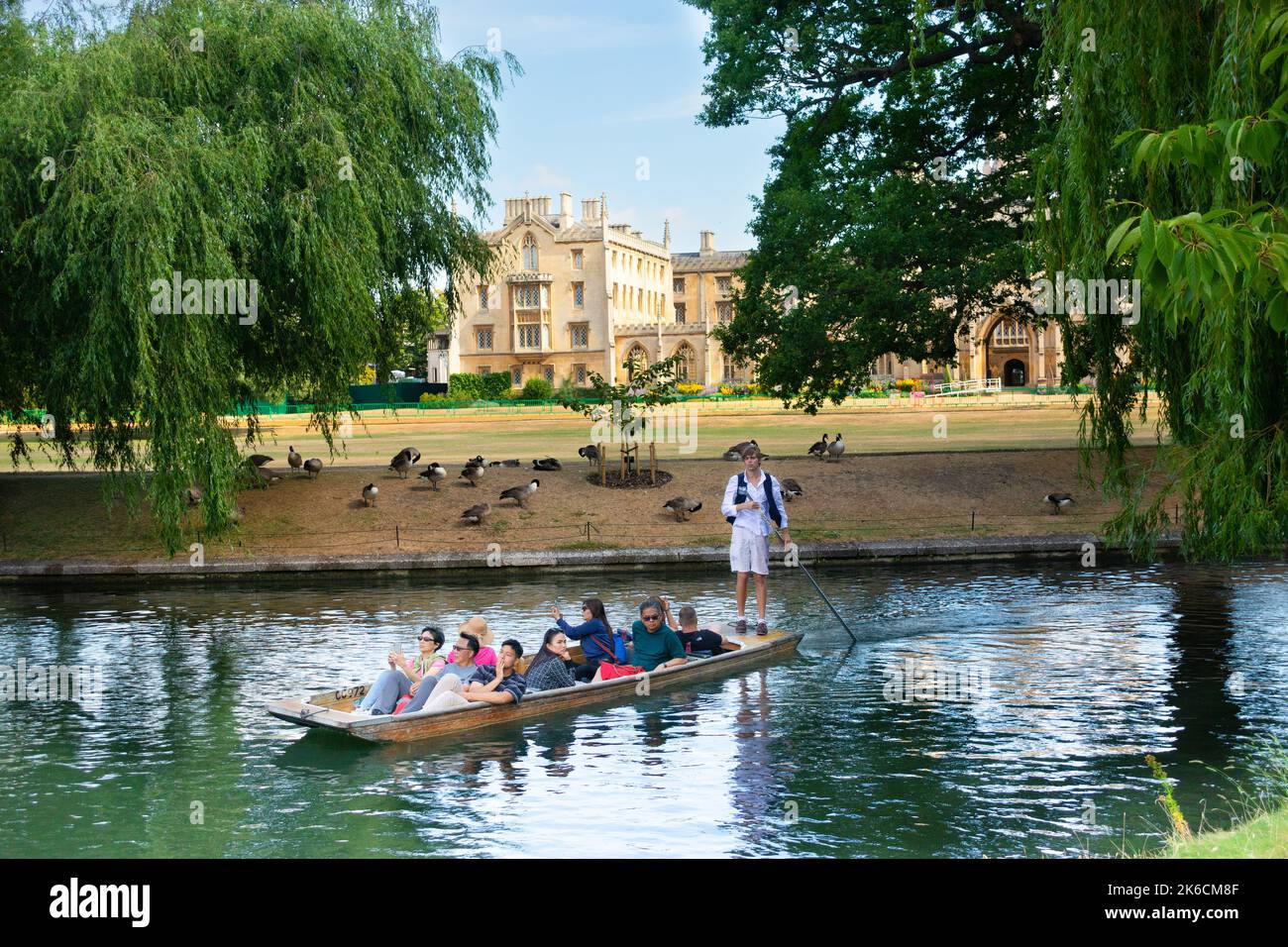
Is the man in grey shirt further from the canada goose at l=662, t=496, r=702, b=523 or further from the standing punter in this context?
the canada goose at l=662, t=496, r=702, b=523

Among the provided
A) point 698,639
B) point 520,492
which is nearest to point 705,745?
point 698,639

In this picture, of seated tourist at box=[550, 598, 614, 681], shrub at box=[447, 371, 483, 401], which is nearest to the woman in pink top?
seated tourist at box=[550, 598, 614, 681]

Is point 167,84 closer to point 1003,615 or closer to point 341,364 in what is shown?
point 341,364

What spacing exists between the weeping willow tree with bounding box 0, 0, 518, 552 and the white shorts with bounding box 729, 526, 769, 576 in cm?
888

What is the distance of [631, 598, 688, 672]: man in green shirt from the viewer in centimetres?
1345

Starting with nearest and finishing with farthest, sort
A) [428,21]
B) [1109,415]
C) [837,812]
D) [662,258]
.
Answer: [837,812]
[1109,415]
[428,21]
[662,258]

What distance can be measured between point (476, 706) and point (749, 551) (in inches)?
182

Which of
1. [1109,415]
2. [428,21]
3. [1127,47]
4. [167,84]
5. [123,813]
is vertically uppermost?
[428,21]

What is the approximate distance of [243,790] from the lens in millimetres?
10234

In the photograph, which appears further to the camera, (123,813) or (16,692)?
(16,692)

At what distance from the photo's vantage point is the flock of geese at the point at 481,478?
2498 centimetres
